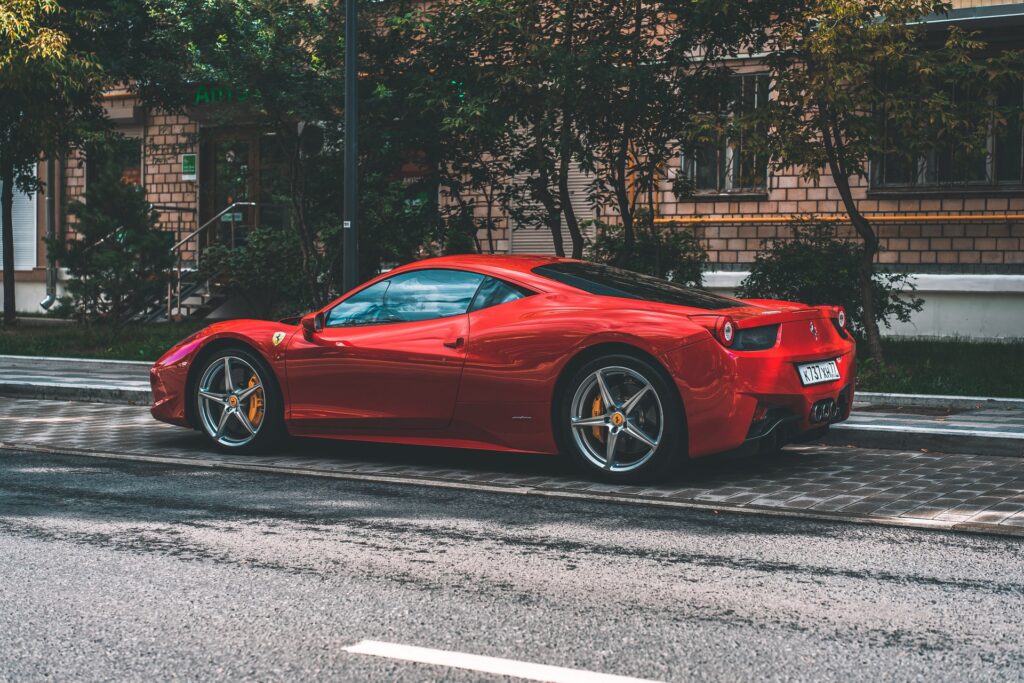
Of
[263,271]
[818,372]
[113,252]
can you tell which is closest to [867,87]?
[818,372]

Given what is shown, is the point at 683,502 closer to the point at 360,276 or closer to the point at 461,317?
the point at 461,317

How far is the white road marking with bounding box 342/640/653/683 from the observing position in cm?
393

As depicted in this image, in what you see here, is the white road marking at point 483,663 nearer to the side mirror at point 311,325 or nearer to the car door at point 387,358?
the car door at point 387,358

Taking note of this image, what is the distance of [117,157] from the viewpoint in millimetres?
23891

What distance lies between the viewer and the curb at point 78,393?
12758 millimetres

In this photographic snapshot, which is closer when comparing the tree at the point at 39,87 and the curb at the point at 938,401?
the curb at the point at 938,401

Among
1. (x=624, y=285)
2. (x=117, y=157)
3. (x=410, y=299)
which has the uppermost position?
(x=117, y=157)

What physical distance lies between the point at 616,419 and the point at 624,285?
3.27 feet

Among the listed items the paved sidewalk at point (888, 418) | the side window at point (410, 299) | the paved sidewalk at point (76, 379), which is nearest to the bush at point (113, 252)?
the paved sidewalk at point (76, 379)

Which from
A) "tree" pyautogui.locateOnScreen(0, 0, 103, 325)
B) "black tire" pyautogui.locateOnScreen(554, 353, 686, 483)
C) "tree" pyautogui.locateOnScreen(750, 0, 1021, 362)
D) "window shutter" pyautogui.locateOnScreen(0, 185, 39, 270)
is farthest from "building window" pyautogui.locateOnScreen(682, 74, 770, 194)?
"window shutter" pyautogui.locateOnScreen(0, 185, 39, 270)

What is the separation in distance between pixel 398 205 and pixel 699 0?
4703mm

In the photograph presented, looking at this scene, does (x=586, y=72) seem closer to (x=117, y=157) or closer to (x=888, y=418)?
(x=888, y=418)

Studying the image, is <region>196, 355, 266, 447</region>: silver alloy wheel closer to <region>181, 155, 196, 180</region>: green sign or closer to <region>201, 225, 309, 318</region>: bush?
<region>201, 225, 309, 318</region>: bush

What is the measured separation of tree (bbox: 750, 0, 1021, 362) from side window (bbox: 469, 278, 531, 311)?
538cm
